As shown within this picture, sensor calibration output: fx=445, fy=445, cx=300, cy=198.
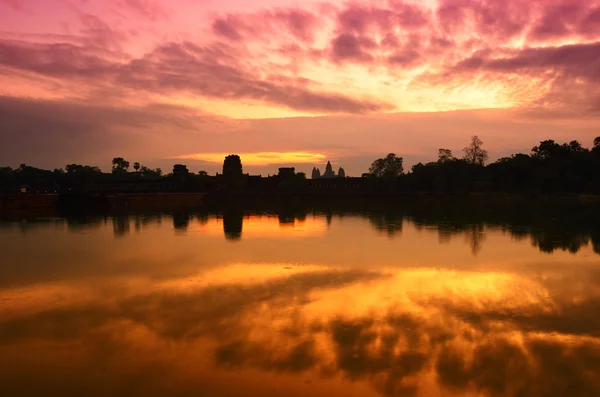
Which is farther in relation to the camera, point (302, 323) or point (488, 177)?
point (488, 177)

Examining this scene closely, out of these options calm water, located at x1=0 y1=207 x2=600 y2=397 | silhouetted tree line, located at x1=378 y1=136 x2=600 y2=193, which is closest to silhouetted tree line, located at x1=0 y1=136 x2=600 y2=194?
silhouetted tree line, located at x1=378 y1=136 x2=600 y2=193

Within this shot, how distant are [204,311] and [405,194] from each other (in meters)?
160

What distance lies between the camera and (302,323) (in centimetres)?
1470

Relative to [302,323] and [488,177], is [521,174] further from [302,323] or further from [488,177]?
[302,323]

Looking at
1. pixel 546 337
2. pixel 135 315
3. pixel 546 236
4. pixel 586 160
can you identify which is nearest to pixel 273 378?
pixel 135 315

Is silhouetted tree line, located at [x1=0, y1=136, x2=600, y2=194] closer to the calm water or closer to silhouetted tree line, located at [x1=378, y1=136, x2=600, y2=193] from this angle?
silhouetted tree line, located at [x1=378, y1=136, x2=600, y2=193]

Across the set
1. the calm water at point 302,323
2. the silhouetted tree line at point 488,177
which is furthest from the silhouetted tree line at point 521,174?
the calm water at point 302,323

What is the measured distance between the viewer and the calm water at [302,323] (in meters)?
10.6

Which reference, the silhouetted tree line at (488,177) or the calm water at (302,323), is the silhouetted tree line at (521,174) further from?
the calm water at (302,323)

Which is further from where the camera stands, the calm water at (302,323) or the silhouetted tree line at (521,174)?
the silhouetted tree line at (521,174)

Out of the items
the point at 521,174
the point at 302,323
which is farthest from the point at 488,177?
the point at 302,323

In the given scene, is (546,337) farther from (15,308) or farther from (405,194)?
(405,194)

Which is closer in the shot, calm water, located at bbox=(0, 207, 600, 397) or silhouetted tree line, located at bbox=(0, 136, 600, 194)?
calm water, located at bbox=(0, 207, 600, 397)

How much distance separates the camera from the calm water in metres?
10.6
